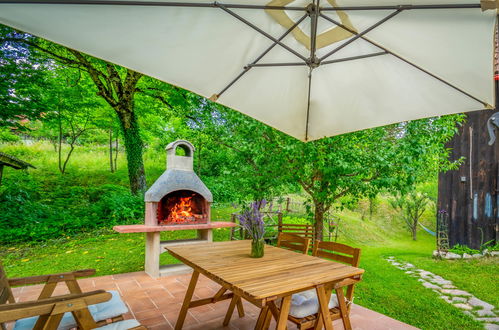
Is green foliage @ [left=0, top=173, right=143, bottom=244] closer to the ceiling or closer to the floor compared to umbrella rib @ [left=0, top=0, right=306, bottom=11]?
closer to the floor

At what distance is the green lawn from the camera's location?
3.23 m

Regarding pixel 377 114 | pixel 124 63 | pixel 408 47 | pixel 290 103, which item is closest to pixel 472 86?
pixel 408 47

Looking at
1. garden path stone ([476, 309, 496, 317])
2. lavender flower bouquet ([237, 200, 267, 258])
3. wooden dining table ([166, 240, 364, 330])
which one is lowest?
garden path stone ([476, 309, 496, 317])

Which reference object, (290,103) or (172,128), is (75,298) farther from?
(172,128)

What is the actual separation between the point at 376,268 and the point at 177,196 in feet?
12.7

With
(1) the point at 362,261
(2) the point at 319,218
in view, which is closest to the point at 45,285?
(2) the point at 319,218

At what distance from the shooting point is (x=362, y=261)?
18.6 feet

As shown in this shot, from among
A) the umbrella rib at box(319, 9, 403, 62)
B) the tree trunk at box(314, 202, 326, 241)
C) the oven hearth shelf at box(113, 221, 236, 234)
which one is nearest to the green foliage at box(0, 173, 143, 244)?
the oven hearth shelf at box(113, 221, 236, 234)

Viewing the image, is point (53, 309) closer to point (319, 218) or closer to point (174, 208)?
point (174, 208)

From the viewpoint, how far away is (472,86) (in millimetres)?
1937

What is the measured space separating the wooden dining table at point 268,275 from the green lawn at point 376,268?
5.27 ft

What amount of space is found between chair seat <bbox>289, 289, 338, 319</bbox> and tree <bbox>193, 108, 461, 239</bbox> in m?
2.05

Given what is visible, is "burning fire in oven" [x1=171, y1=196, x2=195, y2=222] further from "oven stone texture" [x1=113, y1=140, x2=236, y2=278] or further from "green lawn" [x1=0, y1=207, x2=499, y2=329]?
"green lawn" [x1=0, y1=207, x2=499, y2=329]

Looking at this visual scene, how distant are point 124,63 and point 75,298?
4.64 feet
